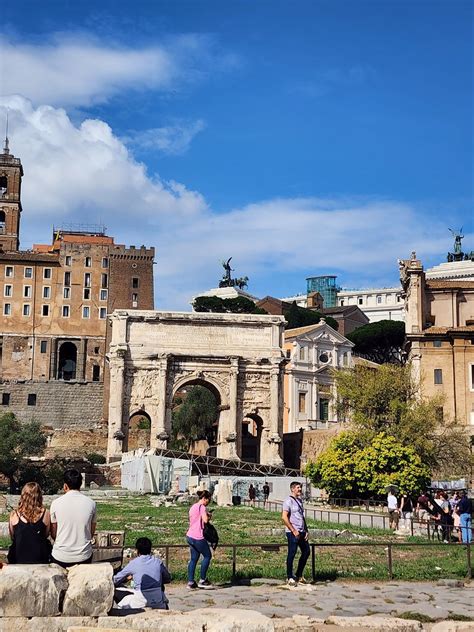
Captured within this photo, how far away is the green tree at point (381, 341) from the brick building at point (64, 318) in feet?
87.0

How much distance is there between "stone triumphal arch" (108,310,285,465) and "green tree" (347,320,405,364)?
4742cm

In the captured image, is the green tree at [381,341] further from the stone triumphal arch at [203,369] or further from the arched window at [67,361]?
the stone triumphal arch at [203,369]

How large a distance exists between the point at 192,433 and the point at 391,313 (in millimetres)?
82546

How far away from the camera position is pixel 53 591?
27.4 feet

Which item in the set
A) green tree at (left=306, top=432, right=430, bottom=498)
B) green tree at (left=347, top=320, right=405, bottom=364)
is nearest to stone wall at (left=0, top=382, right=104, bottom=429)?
green tree at (left=347, top=320, right=405, bottom=364)

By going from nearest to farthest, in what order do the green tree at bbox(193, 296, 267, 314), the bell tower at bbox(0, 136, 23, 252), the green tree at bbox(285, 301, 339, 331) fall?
1. the bell tower at bbox(0, 136, 23, 252)
2. the green tree at bbox(193, 296, 267, 314)
3. the green tree at bbox(285, 301, 339, 331)

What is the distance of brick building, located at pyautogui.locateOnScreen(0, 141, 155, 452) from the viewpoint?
88000 millimetres

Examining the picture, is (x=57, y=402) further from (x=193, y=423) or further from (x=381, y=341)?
(x=381, y=341)

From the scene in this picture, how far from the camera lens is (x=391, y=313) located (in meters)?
151

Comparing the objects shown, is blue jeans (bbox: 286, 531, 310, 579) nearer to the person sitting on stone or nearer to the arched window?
the person sitting on stone

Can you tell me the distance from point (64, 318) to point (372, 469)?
61794 millimetres

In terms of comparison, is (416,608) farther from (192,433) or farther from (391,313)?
(391,313)

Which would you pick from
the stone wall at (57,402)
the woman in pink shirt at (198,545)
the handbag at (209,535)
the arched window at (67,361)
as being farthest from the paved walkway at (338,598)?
the arched window at (67,361)

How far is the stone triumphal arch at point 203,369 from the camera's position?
186 ft
